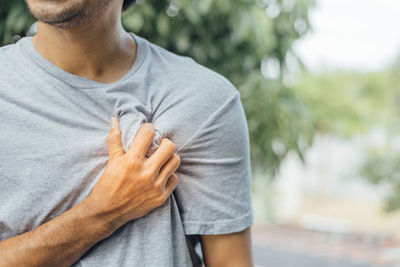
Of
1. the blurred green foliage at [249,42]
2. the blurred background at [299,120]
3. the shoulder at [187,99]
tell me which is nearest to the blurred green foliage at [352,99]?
the blurred background at [299,120]

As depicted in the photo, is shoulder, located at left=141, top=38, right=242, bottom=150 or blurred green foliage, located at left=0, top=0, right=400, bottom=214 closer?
shoulder, located at left=141, top=38, right=242, bottom=150

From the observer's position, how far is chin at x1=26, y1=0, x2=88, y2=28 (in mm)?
801

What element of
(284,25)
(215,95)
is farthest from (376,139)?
(215,95)

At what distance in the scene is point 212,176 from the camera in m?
0.92

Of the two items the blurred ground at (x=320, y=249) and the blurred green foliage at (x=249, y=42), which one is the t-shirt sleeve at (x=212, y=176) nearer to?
the blurred green foliage at (x=249, y=42)

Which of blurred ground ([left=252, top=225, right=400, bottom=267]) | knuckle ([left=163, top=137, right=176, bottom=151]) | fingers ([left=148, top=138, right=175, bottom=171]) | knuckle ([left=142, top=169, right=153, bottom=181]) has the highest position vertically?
knuckle ([left=163, top=137, right=176, bottom=151])

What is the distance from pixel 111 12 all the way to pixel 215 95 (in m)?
0.27

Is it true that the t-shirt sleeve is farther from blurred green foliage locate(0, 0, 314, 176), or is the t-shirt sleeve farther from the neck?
blurred green foliage locate(0, 0, 314, 176)

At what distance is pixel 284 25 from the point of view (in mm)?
1641

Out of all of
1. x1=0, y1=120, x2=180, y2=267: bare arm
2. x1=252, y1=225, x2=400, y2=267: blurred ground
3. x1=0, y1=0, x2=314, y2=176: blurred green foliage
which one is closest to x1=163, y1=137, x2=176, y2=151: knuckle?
x1=0, y1=120, x2=180, y2=267: bare arm

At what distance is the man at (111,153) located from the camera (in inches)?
32.4

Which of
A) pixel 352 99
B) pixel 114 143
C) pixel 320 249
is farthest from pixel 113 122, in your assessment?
pixel 352 99

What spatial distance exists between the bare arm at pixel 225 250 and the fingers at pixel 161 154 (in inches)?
8.2

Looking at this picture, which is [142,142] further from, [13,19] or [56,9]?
[13,19]
